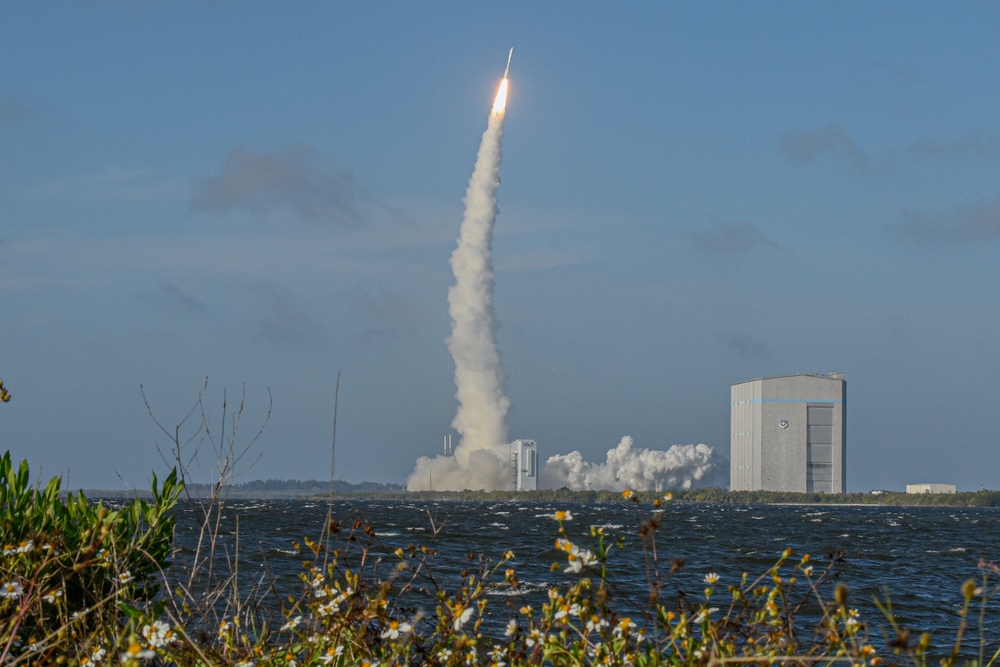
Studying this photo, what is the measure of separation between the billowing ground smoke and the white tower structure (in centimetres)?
2304

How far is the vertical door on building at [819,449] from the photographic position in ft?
422

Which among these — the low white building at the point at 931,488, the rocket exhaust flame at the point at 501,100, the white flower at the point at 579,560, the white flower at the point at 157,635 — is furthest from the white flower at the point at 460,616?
the low white building at the point at 931,488

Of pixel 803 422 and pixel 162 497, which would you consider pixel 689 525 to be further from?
pixel 803 422

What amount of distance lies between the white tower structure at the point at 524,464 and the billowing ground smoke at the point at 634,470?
23042mm

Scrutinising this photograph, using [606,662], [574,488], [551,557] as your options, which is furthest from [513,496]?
[606,662]

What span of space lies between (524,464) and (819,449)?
31061 millimetres

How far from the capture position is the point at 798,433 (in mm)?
128625

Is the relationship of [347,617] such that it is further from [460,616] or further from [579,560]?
[579,560]

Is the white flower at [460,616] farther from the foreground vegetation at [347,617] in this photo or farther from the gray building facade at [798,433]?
the gray building facade at [798,433]

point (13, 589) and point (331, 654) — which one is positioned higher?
point (13, 589)

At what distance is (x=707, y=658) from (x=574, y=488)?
155m

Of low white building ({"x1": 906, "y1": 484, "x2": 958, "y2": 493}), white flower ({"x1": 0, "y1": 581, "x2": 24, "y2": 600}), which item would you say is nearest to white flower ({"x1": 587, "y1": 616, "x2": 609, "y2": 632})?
white flower ({"x1": 0, "y1": 581, "x2": 24, "y2": 600})

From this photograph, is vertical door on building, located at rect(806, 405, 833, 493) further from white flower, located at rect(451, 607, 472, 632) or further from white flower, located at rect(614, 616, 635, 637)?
white flower, located at rect(451, 607, 472, 632)

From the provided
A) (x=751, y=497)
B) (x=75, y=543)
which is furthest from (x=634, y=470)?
(x=75, y=543)
